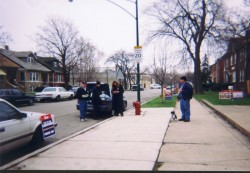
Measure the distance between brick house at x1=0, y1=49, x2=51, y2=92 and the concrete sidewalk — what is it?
35.5 m

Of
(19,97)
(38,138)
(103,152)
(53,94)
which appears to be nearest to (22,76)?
(53,94)

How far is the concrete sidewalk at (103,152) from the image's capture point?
18.2ft

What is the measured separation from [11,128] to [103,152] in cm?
208

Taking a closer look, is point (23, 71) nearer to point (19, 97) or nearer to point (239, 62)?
point (19, 97)

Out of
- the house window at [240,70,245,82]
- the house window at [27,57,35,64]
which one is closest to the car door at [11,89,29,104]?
the house window at [27,57,35,64]

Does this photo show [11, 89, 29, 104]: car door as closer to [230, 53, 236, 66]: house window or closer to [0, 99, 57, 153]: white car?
[0, 99, 57, 153]: white car

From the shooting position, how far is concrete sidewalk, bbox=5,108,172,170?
5535 millimetres

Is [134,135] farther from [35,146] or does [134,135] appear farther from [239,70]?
[239,70]

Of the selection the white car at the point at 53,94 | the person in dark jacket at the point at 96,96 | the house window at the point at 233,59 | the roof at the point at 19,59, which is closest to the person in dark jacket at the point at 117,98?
the person in dark jacket at the point at 96,96

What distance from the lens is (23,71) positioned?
1907 inches

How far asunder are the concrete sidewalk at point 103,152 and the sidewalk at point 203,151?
0.30 metres

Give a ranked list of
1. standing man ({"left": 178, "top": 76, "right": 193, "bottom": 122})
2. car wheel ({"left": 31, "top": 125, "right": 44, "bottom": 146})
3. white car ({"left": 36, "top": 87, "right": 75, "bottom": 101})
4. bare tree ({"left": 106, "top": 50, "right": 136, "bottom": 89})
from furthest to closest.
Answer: bare tree ({"left": 106, "top": 50, "right": 136, "bottom": 89}) < white car ({"left": 36, "top": 87, "right": 75, "bottom": 101}) < standing man ({"left": 178, "top": 76, "right": 193, "bottom": 122}) < car wheel ({"left": 31, "top": 125, "right": 44, "bottom": 146})

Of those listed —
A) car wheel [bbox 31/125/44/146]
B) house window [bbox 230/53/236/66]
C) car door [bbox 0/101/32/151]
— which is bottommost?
car wheel [bbox 31/125/44/146]

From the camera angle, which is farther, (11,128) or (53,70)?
(53,70)
